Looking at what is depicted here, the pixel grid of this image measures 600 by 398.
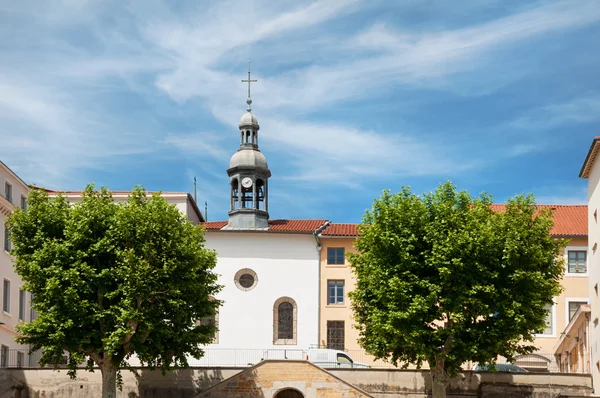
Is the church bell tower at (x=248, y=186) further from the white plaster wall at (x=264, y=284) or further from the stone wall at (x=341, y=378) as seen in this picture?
the stone wall at (x=341, y=378)

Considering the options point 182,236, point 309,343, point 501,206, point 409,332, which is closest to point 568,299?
point 501,206

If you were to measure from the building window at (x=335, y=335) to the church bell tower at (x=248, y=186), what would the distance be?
8.69 meters

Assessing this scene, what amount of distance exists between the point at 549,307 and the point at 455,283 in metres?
20.8

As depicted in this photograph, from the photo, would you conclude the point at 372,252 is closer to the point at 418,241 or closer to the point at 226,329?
the point at 418,241

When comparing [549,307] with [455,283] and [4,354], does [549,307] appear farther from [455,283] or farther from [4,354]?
[4,354]

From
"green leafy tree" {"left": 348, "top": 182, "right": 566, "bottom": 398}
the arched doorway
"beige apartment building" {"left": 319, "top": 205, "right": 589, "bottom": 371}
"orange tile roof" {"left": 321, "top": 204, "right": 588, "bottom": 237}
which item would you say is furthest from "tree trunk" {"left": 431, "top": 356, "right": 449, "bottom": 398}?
"orange tile roof" {"left": 321, "top": 204, "right": 588, "bottom": 237}

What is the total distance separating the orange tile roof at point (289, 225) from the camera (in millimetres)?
83438

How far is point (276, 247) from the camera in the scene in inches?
3292

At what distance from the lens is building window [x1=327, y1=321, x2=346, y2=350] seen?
8125 cm

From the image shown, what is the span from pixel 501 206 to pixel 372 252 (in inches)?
969

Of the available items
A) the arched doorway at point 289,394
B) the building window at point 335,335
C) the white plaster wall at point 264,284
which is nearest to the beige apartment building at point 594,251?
the arched doorway at point 289,394

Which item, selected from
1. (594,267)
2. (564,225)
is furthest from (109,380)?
(564,225)

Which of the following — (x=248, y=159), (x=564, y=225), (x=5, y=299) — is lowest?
(x=5, y=299)

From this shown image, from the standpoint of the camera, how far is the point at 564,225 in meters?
81.4
